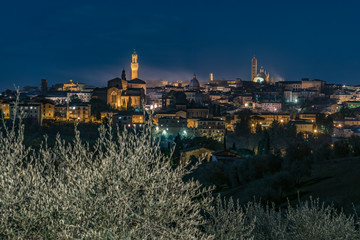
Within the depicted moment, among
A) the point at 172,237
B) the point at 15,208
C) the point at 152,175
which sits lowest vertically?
the point at 172,237

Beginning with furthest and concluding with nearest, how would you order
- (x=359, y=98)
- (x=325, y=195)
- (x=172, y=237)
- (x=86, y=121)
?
(x=359, y=98) → (x=86, y=121) → (x=325, y=195) → (x=172, y=237)

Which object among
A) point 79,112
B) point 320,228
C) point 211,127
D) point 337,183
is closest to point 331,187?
point 337,183

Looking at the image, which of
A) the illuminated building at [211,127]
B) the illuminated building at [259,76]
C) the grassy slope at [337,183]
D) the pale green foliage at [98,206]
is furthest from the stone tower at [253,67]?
the pale green foliage at [98,206]

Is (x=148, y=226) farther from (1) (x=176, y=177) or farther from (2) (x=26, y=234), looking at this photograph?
(2) (x=26, y=234)

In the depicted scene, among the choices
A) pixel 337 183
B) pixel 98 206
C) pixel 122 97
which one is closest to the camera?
pixel 98 206

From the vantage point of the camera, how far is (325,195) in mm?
19234

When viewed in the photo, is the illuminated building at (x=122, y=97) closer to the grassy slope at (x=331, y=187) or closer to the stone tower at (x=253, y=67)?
the grassy slope at (x=331, y=187)

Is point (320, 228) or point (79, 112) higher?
point (79, 112)

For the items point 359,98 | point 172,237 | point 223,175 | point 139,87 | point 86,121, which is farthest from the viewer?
point 359,98

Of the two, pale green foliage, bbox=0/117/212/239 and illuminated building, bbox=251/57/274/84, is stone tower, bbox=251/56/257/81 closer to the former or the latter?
illuminated building, bbox=251/57/274/84

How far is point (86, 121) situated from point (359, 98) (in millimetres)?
76467

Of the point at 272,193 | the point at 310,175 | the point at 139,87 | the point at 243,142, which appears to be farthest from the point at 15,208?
the point at 139,87

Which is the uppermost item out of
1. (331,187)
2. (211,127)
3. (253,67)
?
(253,67)

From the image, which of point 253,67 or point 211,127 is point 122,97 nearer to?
point 211,127
